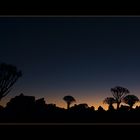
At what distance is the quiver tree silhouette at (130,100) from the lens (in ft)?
8.40

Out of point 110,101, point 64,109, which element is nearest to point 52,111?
point 64,109

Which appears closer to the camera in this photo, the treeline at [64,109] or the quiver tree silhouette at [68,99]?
the treeline at [64,109]

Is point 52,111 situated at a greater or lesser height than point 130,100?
lesser

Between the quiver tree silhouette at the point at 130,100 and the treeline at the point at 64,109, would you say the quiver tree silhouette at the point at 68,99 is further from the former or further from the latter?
the quiver tree silhouette at the point at 130,100

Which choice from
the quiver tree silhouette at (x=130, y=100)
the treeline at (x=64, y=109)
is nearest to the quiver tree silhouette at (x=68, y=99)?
the treeline at (x=64, y=109)

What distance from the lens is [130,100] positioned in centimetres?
263

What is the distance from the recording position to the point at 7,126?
1.75 metres

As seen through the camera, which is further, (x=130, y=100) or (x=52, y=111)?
(x=130, y=100)

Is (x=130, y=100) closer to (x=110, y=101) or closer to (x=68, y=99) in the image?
(x=110, y=101)

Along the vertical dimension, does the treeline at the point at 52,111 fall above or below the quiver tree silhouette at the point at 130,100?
below
